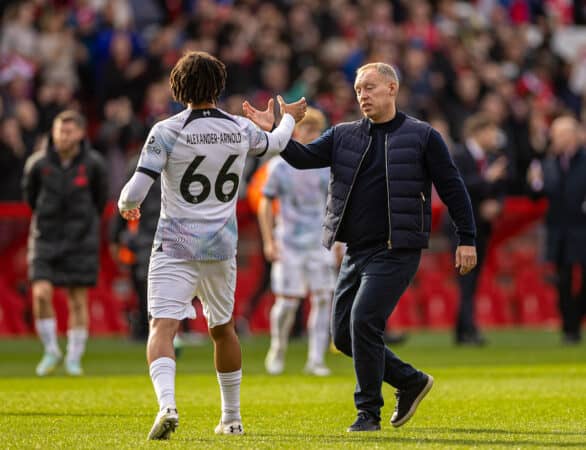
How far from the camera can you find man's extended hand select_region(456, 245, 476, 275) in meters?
8.87

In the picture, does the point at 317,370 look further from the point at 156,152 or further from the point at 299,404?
the point at 156,152

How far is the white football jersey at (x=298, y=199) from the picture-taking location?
560 inches

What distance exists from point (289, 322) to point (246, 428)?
5.50 m

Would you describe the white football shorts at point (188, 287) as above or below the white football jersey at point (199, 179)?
below

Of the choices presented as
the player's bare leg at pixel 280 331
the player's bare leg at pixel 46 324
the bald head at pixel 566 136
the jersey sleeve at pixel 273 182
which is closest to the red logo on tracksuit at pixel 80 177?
the player's bare leg at pixel 46 324

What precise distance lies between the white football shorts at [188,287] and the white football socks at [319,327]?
543 cm

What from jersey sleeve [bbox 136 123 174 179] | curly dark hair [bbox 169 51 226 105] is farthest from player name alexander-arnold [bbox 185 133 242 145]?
curly dark hair [bbox 169 51 226 105]

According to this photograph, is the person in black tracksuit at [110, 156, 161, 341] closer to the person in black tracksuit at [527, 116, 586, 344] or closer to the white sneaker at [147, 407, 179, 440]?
the person in black tracksuit at [527, 116, 586, 344]

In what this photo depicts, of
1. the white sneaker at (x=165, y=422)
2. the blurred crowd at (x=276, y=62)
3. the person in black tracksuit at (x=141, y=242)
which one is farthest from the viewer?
the blurred crowd at (x=276, y=62)

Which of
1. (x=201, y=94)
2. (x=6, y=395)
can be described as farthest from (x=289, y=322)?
(x=201, y=94)

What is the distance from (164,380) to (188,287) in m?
0.58

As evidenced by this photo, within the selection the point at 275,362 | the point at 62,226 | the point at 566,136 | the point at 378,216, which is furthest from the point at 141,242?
the point at 378,216

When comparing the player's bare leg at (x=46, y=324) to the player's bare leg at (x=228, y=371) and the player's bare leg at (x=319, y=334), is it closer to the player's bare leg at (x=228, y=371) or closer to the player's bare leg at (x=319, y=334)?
the player's bare leg at (x=319, y=334)

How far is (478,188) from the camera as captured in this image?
18250 millimetres
